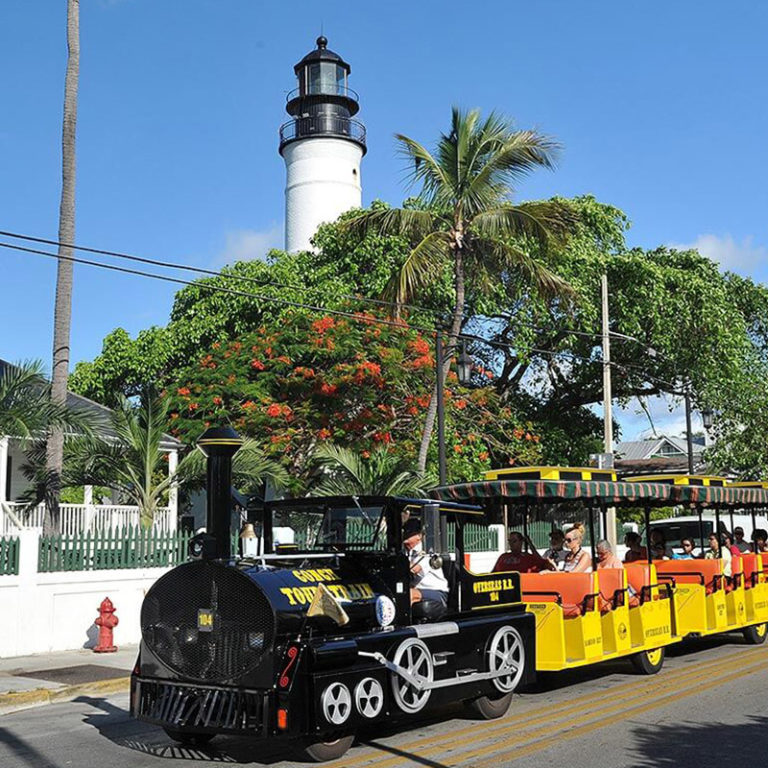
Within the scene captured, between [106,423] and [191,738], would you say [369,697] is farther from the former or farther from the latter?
[106,423]

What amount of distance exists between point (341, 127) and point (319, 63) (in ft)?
11.7

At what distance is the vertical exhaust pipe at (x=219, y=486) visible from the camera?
329 inches

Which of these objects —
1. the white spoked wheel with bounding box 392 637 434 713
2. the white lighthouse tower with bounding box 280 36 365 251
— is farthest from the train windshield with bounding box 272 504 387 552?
the white lighthouse tower with bounding box 280 36 365 251

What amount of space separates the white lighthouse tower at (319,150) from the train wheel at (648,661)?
107ft

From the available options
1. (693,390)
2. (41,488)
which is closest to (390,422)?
(41,488)

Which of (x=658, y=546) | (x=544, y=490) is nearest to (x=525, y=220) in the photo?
→ (x=658, y=546)

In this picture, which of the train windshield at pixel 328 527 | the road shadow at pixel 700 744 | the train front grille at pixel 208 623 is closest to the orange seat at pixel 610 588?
the road shadow at pixel 700 744

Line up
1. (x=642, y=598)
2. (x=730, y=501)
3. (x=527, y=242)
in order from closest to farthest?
(x=642, y=598) → (x=730, y=501) → (x=527, y=242)

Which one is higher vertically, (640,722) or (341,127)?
(341,127)

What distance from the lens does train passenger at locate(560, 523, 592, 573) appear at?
12.0 metres

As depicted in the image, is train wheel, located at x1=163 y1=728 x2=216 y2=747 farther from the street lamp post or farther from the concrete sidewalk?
the street lamp post

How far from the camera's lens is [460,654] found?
9.35 m

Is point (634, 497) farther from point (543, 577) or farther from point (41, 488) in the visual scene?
point (41, 488)

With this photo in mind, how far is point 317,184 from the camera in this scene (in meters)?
44.9
